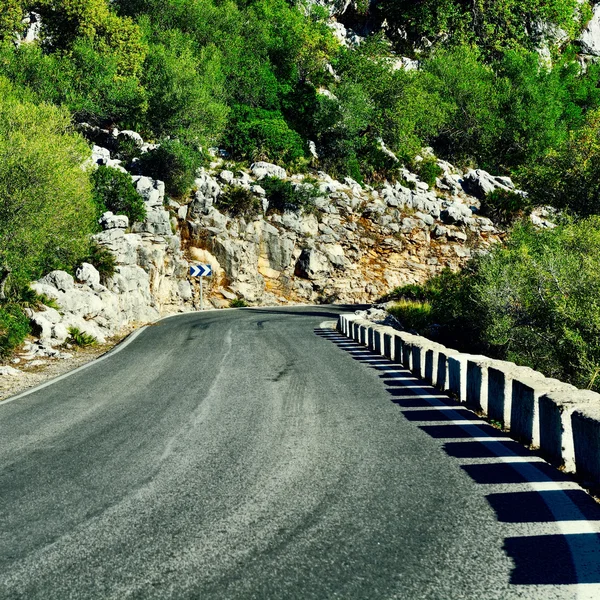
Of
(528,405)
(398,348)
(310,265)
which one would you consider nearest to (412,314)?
(398,348)

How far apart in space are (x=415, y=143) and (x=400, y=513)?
50.0 meters

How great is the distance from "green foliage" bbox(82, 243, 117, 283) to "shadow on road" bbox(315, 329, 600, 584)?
18.9m

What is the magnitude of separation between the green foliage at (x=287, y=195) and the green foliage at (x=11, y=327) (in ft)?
82.5

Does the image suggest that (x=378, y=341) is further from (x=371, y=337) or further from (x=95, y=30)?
(x=95, y=30)

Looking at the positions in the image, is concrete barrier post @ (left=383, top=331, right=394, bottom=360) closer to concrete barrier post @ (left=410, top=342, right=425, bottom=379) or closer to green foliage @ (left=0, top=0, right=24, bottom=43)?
concrete barrier post @ (left=410, top=342, right=425, bottom=379)

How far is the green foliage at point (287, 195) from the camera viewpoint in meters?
40.6

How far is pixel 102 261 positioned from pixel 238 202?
15.2 m

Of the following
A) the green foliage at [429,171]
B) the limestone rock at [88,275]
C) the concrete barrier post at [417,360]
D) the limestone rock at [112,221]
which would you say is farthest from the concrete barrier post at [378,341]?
the green foliage at [429,171]

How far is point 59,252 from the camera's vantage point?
20.5 meters

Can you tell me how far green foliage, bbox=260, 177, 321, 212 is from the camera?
4056 cm

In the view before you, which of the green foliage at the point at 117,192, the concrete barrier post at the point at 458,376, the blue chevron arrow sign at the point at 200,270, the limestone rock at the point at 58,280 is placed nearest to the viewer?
the concrete barrier post at the point at 458,376

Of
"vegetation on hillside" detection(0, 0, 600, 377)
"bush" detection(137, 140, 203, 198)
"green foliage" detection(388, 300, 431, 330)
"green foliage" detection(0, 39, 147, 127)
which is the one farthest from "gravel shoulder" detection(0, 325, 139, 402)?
"green foliage" detection(0, 39, 147, 127)

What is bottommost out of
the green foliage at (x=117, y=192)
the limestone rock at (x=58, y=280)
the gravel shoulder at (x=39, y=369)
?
the gravel shoulder at (x=39, y=369)

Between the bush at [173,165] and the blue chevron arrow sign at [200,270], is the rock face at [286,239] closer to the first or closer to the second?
the blue chevron arrow sign at [200,270]
